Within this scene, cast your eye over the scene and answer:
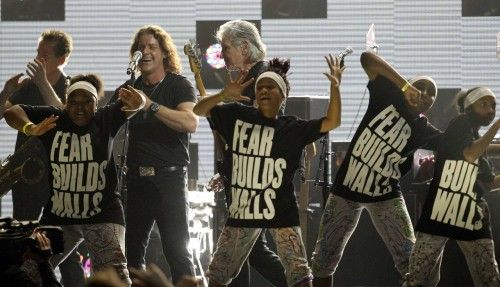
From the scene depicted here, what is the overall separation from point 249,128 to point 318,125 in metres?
0.36

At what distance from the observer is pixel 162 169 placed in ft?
21.2

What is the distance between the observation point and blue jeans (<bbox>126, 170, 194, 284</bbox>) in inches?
253

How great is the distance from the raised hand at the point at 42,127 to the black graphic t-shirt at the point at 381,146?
1561 mm

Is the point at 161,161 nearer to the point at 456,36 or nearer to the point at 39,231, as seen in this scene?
the point at 39,231

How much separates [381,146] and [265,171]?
0.75 m

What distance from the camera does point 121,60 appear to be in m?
8.95

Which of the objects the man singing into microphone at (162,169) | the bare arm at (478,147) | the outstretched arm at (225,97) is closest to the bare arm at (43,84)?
the man singing into microphone at (162,169)

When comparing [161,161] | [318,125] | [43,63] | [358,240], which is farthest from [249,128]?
[358,240]

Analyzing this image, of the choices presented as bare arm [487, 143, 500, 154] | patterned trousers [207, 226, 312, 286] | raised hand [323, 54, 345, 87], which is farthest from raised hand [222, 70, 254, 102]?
bare arm [487, 143, 500, 154]

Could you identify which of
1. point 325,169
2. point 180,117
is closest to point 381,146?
point 180,117

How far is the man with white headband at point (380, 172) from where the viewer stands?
241 inches

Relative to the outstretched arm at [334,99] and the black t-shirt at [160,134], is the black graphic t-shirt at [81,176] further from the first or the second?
the outstretched arm at [334,99]

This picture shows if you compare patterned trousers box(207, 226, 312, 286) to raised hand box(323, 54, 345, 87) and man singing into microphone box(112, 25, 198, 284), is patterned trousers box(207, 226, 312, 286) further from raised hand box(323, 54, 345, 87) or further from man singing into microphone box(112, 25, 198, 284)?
raised hand box(323, 54, 345, 87)

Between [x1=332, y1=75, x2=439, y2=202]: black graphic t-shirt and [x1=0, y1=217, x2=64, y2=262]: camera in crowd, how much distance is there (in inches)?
71.0
